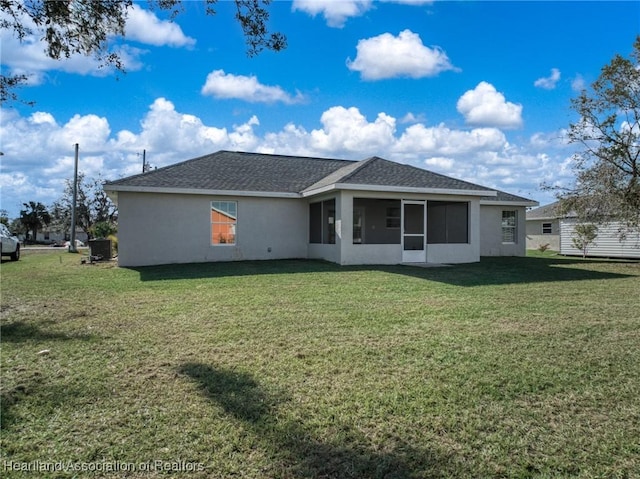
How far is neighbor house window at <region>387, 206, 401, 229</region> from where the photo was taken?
18742 millimetres

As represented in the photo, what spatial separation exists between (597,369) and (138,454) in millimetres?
4292

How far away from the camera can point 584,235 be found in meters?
21.2

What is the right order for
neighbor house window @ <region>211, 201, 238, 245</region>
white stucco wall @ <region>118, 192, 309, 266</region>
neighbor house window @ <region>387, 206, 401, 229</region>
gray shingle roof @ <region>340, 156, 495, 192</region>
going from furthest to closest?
neighbor house window @ <region>387, 206, 401, 229</region> < neighbor house window @ <region>211, 201, 238, 245</region> < white stucco wall @ <region>118, 192, 309, 266</region> < gray shingle roof @ <region>340, 156, 495, 192</region>

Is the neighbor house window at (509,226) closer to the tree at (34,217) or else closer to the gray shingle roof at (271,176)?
the gray shingle roof at (271,176)

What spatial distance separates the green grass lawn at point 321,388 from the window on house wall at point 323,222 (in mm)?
7824

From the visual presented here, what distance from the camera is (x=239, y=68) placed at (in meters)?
8.20

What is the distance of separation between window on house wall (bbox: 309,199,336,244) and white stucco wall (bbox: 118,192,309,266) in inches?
10.5

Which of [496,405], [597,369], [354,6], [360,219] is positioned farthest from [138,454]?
[360,219]

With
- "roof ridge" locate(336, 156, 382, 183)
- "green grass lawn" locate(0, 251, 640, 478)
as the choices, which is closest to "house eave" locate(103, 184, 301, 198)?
"roof ridge" locate(336, 156, 382, 183)

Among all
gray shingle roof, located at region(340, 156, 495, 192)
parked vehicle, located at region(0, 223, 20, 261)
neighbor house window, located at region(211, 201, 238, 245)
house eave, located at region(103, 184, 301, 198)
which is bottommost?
parked vehicle, located at region(0, 223, 20, 261)

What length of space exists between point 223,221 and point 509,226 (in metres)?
13.7

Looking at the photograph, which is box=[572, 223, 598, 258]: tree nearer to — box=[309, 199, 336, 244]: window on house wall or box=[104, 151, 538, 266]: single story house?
box=[104, 151, 538, 266]: single story house

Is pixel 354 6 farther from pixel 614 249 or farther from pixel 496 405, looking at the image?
pixel 614 249

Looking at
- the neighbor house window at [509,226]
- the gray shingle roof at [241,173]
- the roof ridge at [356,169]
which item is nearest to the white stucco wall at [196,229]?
the gray shingle roof at [241,173]
